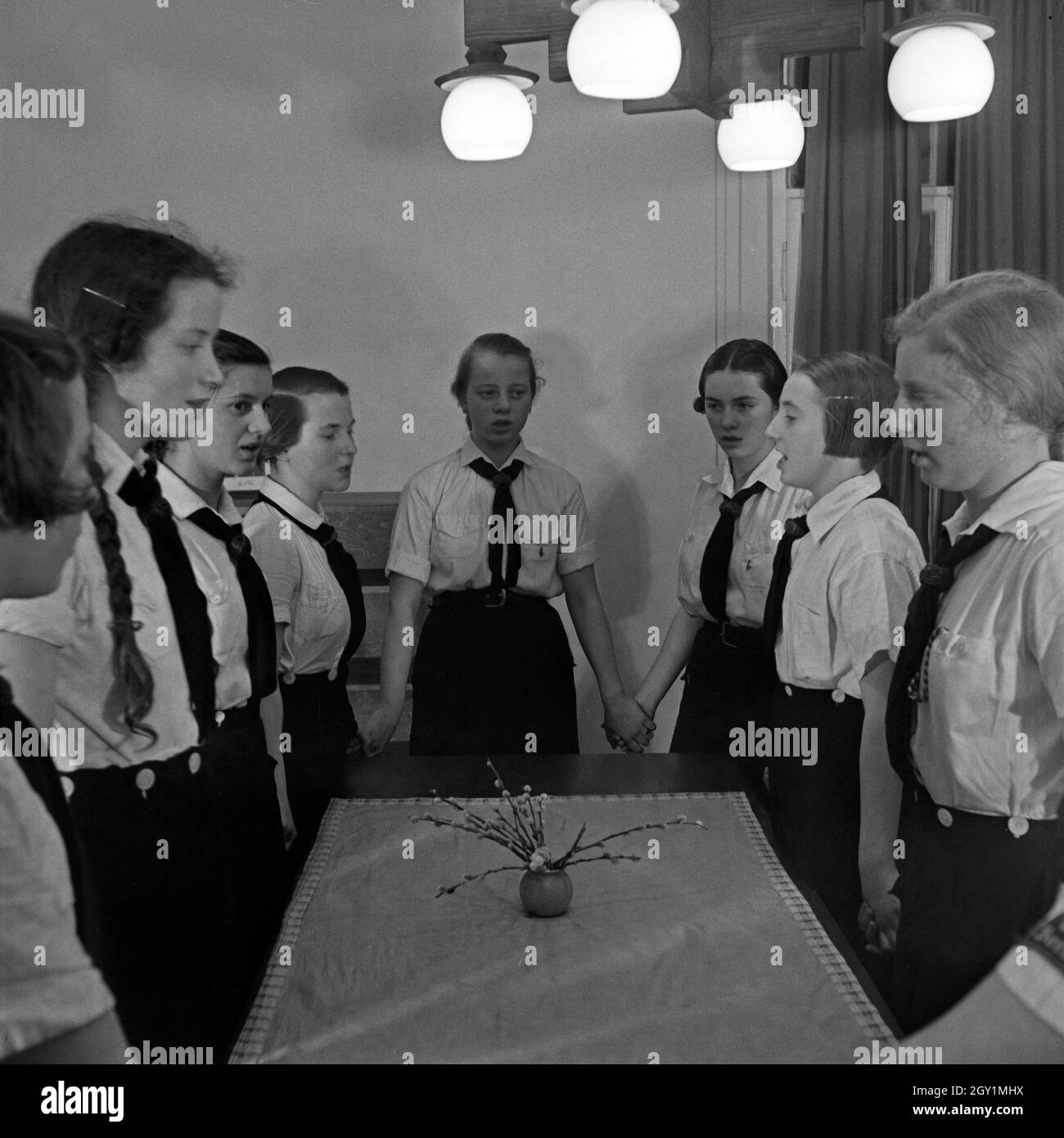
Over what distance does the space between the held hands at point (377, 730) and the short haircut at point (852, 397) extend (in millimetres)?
702

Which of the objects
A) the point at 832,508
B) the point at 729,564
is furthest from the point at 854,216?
the point at 729,564

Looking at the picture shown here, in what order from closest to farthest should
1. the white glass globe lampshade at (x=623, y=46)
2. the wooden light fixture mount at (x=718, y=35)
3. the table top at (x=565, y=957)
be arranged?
the table top at (x=565, y=957) → the white glass globe lampshade at (x=623, y=46) → the wooden light fixture mount at (x=718, y=35)

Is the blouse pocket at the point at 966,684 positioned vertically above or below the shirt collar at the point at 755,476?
below

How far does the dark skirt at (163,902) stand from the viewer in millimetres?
1421

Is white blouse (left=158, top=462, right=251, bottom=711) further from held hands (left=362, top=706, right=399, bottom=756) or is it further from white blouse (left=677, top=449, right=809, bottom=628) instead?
white blouse (left=677, top=449, right=809, bottom=628)

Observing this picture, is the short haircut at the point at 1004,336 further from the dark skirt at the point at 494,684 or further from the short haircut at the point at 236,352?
the short haircut at the point at 236,352

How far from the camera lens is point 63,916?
1.29 m

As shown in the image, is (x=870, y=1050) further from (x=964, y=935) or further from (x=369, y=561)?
(x=369, y=561)

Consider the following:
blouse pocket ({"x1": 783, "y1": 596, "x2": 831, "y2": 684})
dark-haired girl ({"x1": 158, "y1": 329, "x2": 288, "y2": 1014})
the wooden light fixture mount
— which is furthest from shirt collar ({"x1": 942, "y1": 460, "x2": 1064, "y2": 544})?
dark-haired girl ({"x1": 158, "y1": 329, "x2": 288, "y2": 1014})

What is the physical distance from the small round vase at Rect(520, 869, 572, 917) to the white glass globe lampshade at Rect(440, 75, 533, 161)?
0.93m

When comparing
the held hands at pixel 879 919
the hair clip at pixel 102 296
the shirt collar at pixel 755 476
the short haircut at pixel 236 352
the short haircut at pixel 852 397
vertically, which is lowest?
the held hands at pixel 879 919

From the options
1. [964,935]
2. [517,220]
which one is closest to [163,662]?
[517,220]

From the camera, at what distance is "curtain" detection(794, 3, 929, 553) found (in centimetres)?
168

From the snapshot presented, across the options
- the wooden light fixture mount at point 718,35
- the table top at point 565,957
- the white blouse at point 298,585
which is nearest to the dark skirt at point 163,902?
the table top at point 565,957
